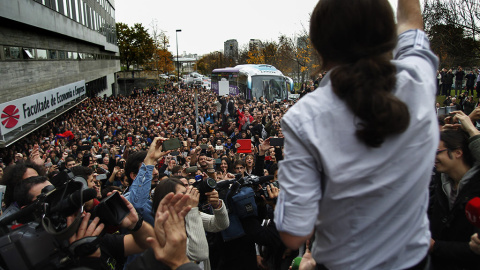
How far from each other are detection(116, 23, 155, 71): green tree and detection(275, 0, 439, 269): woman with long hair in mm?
65674

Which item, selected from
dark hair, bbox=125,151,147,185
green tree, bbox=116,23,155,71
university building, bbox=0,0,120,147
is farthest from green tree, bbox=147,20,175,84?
dark hair, bbox=125,151,147,185

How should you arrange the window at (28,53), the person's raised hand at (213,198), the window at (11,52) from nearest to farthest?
the person's raised hand at (213,198) → the window at (11,52) → the window at (28,53)

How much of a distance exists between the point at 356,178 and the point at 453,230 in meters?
1.78

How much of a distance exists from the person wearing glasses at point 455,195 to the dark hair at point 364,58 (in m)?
1.58

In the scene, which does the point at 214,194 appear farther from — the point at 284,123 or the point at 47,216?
the point at 284,123

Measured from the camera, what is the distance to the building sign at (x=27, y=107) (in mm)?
12148

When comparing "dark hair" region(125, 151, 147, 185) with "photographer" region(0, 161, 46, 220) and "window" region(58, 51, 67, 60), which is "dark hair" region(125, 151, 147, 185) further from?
"window" region(58, 51, 67, 60)

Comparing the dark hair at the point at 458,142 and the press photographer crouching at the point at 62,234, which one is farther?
the dark hair at the point at 458,142

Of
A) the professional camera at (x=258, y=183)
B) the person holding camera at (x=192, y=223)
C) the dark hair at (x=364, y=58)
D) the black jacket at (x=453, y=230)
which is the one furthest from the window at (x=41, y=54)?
the dark hair at (x=364, y=58)

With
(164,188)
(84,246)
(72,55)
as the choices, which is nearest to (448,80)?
(164,188)

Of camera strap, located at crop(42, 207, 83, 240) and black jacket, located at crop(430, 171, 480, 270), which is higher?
camera strap, located at crop(42, 207, 83, 240)

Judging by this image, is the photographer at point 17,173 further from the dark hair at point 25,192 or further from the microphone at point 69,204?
the microphone at point 69,204

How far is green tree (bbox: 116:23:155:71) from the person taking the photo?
62.2 meters

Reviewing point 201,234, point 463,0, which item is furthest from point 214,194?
point 463,0
